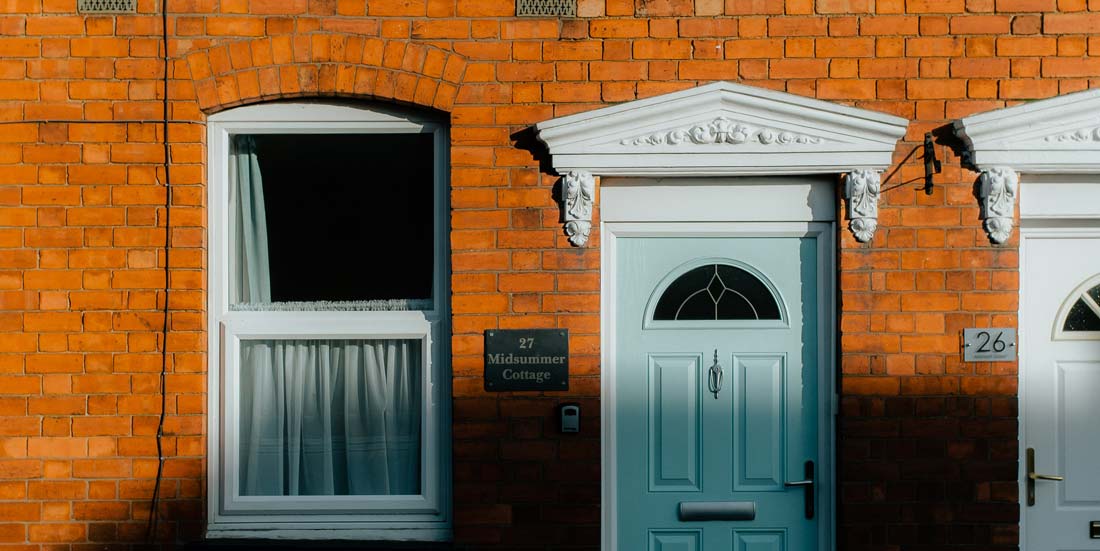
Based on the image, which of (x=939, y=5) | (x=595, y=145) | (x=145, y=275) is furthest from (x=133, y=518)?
(x=939, y=5)

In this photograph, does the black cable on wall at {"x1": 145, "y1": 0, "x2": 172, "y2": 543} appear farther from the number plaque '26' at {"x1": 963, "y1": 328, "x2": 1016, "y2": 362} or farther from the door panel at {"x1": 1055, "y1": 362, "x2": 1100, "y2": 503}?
the door panel at {"x1": 1055, "y1": 362, "x2": 1100, "y2": 503}

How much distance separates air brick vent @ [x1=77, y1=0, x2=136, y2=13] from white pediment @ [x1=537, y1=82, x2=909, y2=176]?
1.93m

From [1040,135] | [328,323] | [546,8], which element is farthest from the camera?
[328,323]

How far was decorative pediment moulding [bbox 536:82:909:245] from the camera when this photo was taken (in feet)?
14.7

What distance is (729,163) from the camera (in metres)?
4.53

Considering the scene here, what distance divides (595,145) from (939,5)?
5.45ft

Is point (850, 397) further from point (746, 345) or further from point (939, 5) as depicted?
point (939, 5)

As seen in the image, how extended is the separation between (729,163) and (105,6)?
2.87 m

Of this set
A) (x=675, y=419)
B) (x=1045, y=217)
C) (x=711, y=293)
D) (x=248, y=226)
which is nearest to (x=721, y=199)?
(x=711, y=293)

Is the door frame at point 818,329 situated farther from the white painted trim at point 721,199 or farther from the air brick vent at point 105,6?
the air brick vent at point 105,6

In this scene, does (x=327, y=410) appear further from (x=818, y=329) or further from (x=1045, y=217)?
(x=1045, y=217)

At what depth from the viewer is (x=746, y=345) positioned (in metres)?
4.68

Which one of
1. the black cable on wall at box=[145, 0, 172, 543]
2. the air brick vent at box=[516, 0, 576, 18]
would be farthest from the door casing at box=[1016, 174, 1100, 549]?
the black cable on wall at box=[145, 0, 172, 543]

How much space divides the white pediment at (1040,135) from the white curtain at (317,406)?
2675 millimetres
